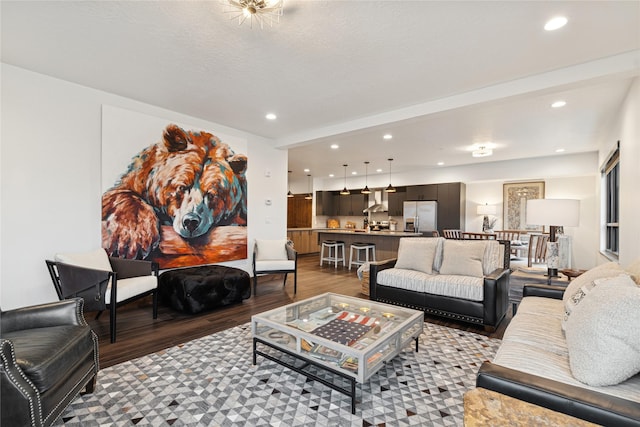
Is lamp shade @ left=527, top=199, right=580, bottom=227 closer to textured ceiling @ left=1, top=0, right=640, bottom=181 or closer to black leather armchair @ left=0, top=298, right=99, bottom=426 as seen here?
textured ceiling @ left=1, top=0, right=640, bottom=181

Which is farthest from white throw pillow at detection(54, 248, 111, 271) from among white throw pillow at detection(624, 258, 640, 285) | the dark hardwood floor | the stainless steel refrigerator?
the stainless steel refrigerator

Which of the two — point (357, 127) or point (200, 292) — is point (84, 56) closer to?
point (200, 292)

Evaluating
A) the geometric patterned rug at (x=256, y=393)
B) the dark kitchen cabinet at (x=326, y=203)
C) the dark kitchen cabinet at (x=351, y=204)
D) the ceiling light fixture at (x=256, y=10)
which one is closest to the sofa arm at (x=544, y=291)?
the geometric patterned rug at (x=256, y=393)

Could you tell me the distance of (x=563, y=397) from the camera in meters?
1.08

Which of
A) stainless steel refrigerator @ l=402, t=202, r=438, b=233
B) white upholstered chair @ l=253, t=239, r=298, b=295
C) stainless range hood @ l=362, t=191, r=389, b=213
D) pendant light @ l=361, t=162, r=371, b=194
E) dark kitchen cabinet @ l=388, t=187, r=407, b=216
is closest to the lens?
white upholstered chair @ l=253, t=239, r=298, b=295

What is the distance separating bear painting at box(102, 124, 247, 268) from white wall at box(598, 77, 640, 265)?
16.1ft

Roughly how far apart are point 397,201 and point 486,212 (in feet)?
8.25

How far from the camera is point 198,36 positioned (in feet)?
8.11

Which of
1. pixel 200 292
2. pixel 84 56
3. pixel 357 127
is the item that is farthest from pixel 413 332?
pixel 84 56

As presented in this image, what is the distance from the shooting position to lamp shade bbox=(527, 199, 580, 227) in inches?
134

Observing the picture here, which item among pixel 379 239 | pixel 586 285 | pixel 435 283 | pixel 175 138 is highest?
pixel 175 138

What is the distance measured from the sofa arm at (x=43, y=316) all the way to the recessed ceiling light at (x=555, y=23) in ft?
12.8

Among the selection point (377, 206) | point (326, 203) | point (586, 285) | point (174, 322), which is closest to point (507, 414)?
point (586, 285)

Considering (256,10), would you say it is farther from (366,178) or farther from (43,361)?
(366,178)
